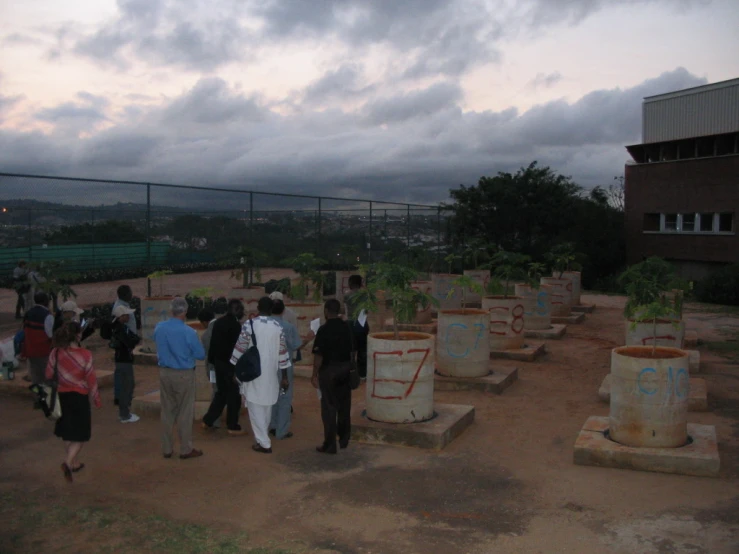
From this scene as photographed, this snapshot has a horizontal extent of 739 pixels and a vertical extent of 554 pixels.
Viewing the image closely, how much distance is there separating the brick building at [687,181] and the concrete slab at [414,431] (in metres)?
23.8

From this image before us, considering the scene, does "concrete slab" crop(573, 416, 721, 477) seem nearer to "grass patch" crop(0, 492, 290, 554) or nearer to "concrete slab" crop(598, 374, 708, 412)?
"concrete slab" crop(598, 374, 708, 412)

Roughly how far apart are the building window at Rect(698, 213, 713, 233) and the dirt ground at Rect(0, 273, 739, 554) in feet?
73.4

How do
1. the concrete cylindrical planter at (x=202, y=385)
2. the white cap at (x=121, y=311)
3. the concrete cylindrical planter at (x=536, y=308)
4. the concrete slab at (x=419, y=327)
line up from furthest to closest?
the concrete cylindrical planter at (x=536, y=308) < the concrete slab at (x=419, y=327) < the concrete cylindrical planter at (x=202, y=385) < the white cap at (x=121, y=311)

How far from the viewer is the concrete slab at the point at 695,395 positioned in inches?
372

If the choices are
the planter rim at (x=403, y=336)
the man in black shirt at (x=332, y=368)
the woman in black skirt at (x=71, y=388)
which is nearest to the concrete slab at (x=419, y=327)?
the planter rim at (x=403, y=336)

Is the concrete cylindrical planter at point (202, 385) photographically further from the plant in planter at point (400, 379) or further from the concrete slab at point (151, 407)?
the plant in planter at point (400, 379)

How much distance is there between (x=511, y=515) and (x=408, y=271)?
3655 mm

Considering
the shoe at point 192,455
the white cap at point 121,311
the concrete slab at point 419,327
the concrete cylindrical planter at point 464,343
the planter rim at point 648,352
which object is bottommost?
the shoe at point 192,455

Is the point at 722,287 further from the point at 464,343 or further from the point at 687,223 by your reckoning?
the point at 464,343

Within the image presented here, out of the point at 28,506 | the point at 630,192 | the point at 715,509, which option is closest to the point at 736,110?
the point at 630,192

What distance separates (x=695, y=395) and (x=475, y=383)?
2998mm

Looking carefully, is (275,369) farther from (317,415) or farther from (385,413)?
(317,415)

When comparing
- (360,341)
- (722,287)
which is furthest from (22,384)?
(722,287)

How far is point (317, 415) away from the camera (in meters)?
9.35
